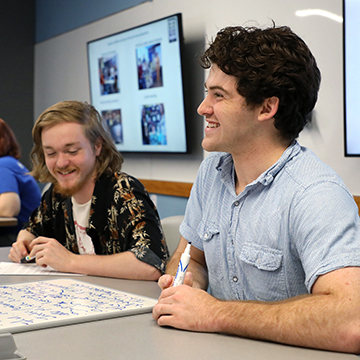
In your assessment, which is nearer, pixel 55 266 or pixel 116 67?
pixel 55 266

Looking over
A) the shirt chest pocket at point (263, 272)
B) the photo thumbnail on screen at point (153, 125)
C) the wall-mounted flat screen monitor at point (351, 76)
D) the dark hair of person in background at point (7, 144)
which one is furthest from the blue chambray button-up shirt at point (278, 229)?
the dark hair of person in background at point (7, 144)

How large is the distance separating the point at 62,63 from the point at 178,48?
6.32 feet

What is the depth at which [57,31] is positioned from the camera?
4.70m

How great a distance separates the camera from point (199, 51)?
3.02 m

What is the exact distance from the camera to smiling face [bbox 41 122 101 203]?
1.78 metres

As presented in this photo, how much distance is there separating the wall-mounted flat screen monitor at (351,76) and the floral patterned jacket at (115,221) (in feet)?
3.13

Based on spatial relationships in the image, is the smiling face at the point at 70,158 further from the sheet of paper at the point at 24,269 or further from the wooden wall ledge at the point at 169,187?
the wooden wall ledge at the point at 169,187

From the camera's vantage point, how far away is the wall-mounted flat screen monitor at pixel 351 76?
6.62 feet

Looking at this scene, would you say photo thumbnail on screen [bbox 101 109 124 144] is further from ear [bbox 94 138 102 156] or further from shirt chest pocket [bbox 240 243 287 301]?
shirt chest pocket [bbox 240 243 287 301]

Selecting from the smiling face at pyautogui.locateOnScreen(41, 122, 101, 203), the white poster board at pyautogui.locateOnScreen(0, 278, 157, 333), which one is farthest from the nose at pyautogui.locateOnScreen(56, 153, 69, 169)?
the white poster board at pyautogui.locateOnScreen(0, 278, 157, 333)

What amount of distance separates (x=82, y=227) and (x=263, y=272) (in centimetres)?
86

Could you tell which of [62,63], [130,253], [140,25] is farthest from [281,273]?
[62,63]

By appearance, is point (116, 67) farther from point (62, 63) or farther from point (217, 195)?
point (217, 195)

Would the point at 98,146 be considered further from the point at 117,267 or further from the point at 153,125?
the point at 153,125
